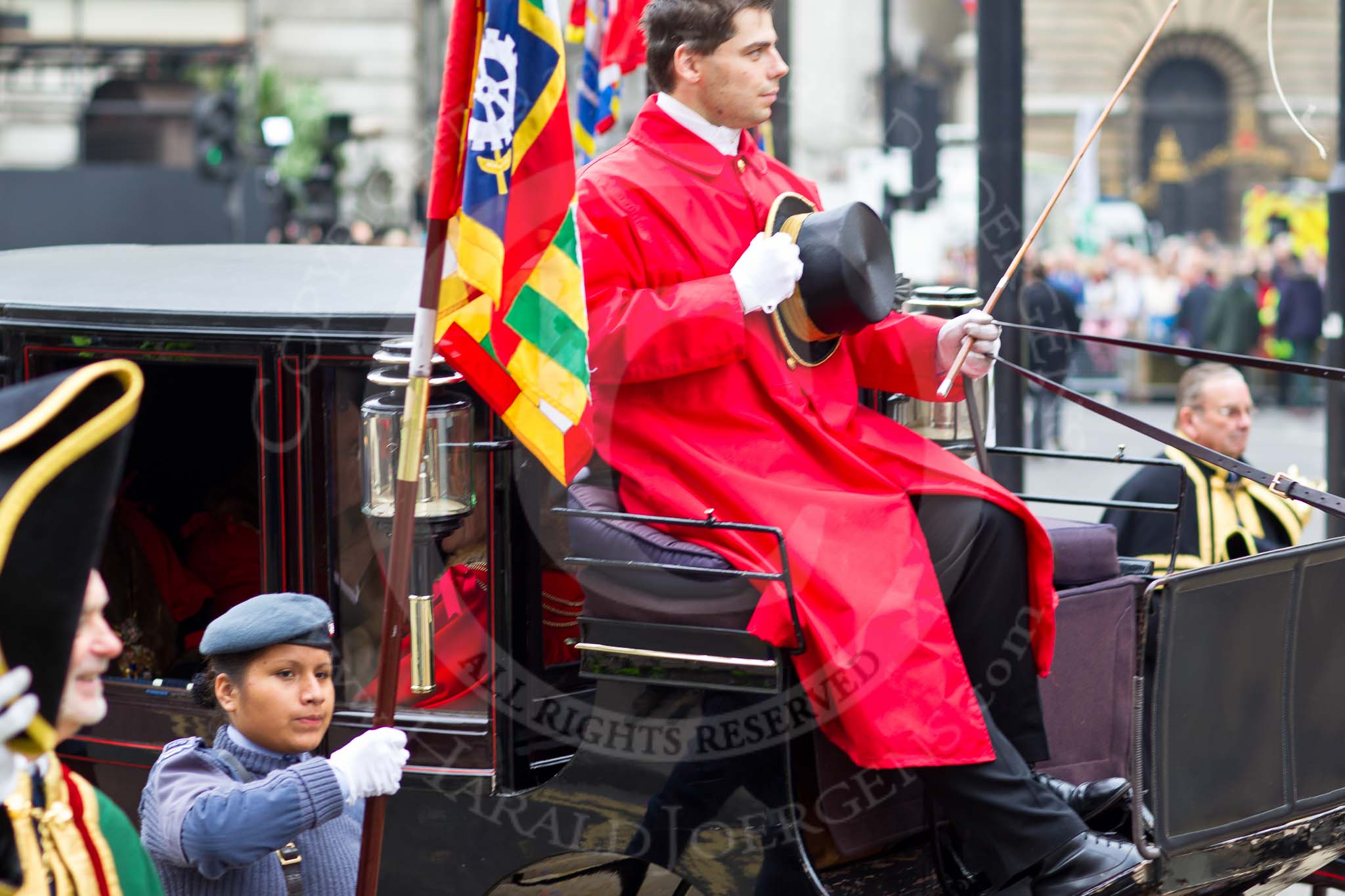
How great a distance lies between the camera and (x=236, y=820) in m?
2.62

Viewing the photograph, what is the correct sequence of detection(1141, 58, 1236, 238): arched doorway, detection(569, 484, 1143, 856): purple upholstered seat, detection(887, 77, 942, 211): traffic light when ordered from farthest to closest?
detection(1141, 58, 1236, 238): arched doorway < detection(887, 77, 942, 211): traffic light < detection(569, 484, 1143, 856): purple upholstered seat

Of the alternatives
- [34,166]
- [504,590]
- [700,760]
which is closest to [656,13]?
[504,590]

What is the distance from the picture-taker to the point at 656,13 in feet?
10.9

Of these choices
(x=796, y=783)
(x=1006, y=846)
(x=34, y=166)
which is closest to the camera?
(x=1006, y=846)

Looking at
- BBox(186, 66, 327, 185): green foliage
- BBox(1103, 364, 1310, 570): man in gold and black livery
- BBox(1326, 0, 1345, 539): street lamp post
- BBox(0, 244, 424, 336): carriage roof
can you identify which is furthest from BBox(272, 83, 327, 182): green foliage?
BBox(1103, 364, 1310, 570): man in gold and black livery

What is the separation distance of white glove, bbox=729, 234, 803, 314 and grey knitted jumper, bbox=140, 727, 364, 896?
1.18 metres

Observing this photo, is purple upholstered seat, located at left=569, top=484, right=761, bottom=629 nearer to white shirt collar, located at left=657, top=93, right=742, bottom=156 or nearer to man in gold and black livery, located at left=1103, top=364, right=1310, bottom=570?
white shirt collar, located at left=657, top=93, right=742, bottom=156

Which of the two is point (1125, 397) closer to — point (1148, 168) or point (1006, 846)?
point (1006, 846)

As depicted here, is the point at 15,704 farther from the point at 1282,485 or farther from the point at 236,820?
the point at 1282,485

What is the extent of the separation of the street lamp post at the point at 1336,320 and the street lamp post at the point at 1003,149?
6.20 ft

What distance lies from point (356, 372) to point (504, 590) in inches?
21.8

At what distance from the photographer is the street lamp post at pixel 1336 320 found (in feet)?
24.3

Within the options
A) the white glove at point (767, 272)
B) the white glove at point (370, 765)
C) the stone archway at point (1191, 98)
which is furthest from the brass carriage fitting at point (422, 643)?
the stone archway at point (1191, 98)

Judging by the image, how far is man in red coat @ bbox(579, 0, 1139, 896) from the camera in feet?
10.1
